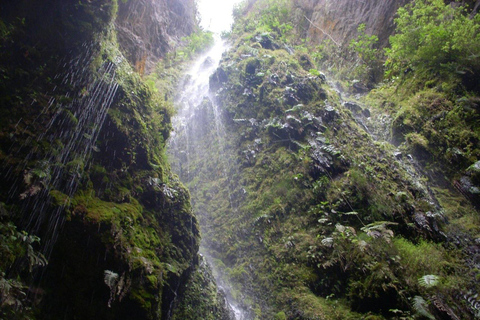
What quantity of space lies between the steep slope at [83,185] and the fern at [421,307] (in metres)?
4.31

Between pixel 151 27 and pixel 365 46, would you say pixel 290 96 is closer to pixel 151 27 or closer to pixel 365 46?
pixel 365 46

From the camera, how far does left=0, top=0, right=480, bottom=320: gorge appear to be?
395 cm

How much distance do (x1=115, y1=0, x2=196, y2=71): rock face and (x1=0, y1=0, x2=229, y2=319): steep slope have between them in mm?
3191

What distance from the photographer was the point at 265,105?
10734 millimetres

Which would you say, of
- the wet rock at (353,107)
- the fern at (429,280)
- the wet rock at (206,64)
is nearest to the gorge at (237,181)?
the fern at (429,280)

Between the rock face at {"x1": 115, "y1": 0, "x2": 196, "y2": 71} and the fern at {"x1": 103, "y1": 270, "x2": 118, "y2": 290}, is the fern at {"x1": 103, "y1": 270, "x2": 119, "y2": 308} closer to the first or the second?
the fern at {"x1": 103, "y1": 270, "x2": 118, "y2": 290}

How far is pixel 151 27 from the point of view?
12.9 metres

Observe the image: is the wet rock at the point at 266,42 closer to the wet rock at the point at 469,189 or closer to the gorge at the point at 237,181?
the gorge at the point at 237,181

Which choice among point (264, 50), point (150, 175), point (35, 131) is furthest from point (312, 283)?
point (264, 50)

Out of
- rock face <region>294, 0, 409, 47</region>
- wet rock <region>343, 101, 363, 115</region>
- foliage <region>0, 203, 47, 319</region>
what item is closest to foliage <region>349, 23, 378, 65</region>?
rock face <region>294, 0, 409, 47</region>

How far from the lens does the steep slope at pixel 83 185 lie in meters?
3.66

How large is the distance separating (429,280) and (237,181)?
6366mm

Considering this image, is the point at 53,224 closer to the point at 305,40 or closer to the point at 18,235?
the point at 18,235

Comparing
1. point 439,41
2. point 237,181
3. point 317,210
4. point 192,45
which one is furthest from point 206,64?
point 317,210
